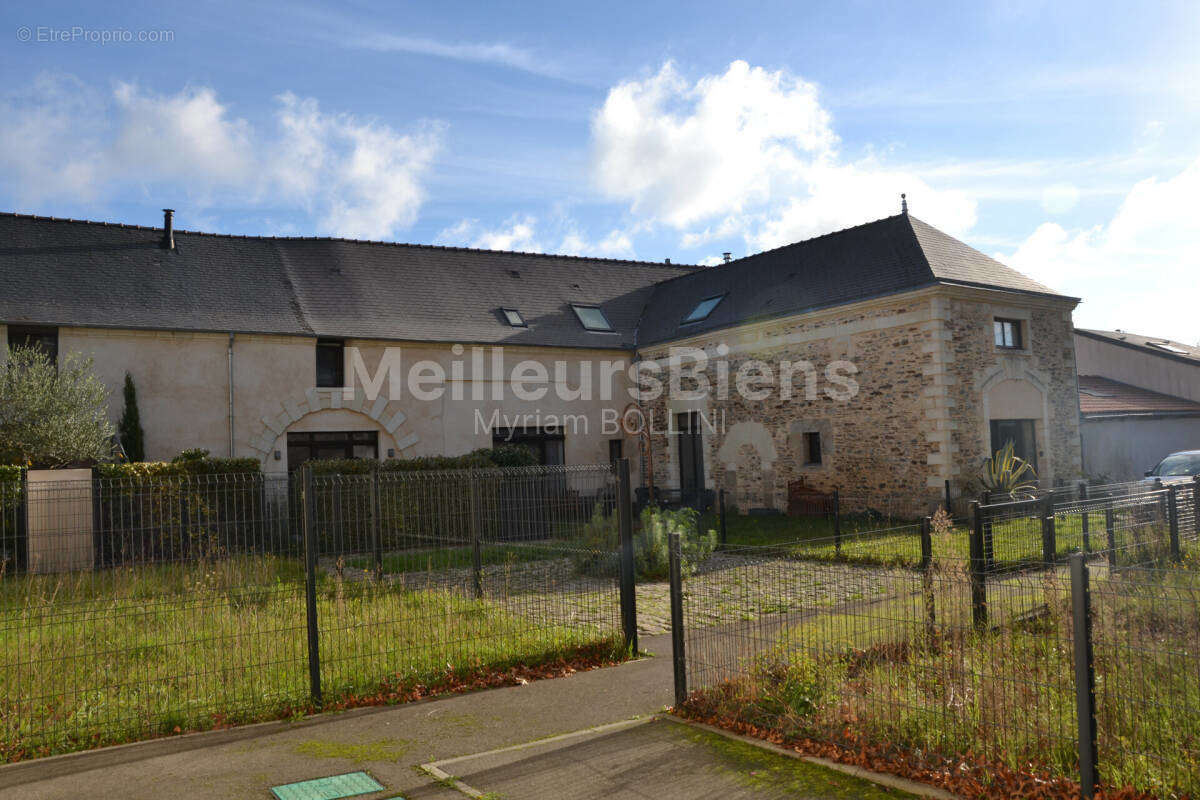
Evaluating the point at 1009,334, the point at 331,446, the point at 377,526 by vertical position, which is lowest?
the point at 377,526

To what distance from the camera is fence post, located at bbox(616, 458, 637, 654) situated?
281 inches

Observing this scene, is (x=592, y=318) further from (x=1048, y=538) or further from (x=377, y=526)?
(x=1048, y=538)

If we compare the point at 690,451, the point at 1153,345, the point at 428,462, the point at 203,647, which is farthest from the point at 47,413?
the point at 1153,345

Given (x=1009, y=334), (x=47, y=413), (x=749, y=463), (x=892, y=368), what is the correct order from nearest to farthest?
(x=47, y=413) → (x=892, y=368) → (x=1009, y=334) → (x=749, y=463)

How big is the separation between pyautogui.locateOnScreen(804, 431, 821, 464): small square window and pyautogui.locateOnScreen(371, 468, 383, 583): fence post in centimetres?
1246

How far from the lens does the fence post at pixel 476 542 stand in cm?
739

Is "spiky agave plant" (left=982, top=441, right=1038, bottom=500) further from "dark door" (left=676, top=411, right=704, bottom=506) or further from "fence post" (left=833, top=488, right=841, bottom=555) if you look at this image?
"dark door" (left=676, top=411, right=704, bottom=506)

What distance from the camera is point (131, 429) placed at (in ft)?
53.4

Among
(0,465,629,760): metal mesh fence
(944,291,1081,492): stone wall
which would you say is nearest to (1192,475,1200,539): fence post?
(944,291,1081,492): stone wall

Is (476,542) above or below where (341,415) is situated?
below

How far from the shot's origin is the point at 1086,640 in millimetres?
3824

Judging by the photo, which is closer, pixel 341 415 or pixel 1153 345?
pixel 341 415

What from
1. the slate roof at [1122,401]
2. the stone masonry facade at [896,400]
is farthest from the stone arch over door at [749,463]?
the slate roof at [1122,401]

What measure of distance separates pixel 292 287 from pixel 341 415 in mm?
3331
